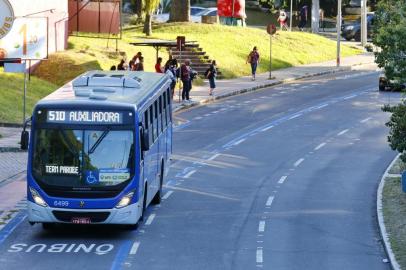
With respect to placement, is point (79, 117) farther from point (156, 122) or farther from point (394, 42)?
point (394, 42)

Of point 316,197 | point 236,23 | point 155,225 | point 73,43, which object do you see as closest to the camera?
point 155,225

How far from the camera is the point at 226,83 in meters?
54.9

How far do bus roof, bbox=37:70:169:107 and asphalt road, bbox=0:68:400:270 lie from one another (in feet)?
8.96

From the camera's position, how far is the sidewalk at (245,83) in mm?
36156

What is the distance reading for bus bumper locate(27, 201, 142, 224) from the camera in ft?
70.7

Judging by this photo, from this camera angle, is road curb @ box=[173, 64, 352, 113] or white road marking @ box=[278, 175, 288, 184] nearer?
white road marking @ box=[278, 175, 288, 184]

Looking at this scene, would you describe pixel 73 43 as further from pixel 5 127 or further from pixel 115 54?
pixel 5 127

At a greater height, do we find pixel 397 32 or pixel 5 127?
pixel 397 32

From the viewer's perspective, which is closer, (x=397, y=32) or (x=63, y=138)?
(x=63, y=138)

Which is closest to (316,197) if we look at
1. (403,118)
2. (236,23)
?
(403,118)

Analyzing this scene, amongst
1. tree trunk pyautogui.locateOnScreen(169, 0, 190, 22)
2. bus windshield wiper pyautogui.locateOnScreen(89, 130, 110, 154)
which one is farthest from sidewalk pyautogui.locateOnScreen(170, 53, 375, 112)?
bus windshield wiper pyautogui.locateOnScreen(89, 130, 110, 154)

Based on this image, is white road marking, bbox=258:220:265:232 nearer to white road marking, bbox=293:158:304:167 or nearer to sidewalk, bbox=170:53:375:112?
white road marking, bbox=293:158:304:167

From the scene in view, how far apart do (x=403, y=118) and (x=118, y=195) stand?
7009 mm

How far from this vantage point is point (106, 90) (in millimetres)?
23078
